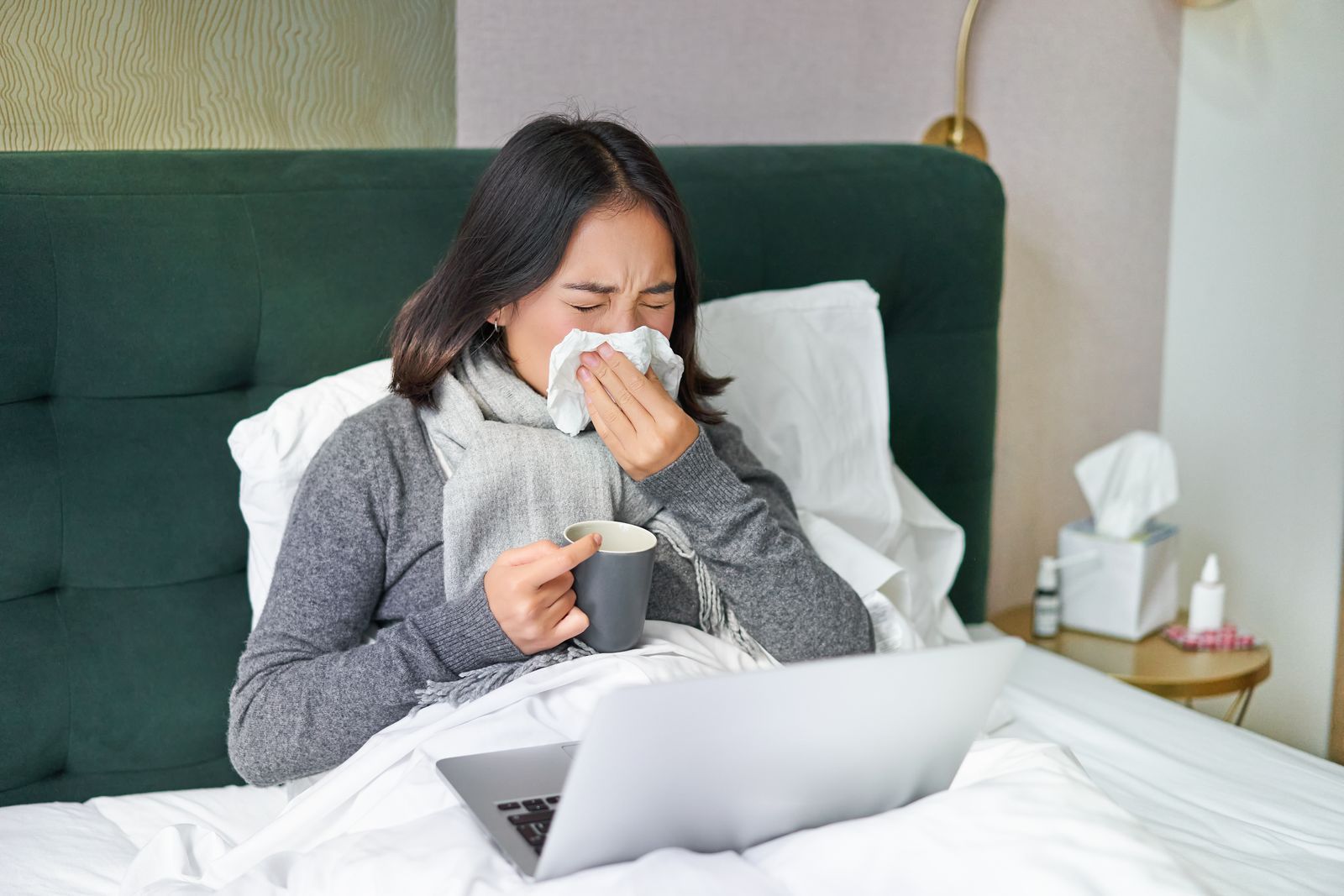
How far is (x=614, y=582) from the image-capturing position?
1.04 m

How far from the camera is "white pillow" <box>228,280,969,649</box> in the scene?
1.57m

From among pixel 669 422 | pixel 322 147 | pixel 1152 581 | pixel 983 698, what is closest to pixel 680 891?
pixel 983 698

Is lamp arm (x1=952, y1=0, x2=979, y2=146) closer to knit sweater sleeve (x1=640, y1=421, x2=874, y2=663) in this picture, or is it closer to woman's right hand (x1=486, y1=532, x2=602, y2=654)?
knit sweater sleeve (x1=640, y1=421, x2=874, y2=663)

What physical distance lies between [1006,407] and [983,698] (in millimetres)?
1399

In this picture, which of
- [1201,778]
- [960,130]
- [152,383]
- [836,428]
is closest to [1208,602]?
[1201,778]

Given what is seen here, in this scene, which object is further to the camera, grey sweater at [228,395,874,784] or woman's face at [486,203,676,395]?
woman's face at [486,203,676,395]

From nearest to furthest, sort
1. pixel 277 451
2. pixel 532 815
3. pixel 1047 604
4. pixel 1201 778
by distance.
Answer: pixel 532 815
pixel 277 451
pixel 1201 778
pixel 1047 604

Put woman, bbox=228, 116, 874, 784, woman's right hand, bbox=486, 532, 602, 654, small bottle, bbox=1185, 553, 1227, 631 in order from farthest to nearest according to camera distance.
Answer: small bottle, bbox=1185, 553, 1227, 631 < woman, bbox=228, 116, 874, 784 < woman's right hand, bbox=486, 532, 602, 654

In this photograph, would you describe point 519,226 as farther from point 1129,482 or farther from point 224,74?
point 1129,482

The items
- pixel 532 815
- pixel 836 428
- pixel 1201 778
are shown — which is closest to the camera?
pixel 532 815

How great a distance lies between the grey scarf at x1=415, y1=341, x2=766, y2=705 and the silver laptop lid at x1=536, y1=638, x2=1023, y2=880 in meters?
0.33

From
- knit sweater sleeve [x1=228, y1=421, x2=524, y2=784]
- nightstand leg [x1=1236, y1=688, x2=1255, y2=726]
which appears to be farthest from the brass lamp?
knit sweater sleeve [x1=228, y1=421, x2=524, y2=784]

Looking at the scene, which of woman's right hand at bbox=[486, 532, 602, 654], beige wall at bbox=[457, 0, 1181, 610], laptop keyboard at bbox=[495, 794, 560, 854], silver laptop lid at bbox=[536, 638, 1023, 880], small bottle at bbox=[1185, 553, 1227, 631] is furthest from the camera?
small bottle at bbox=[1185, 553, 1227, 631]

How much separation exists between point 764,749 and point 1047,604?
51.1 inches
